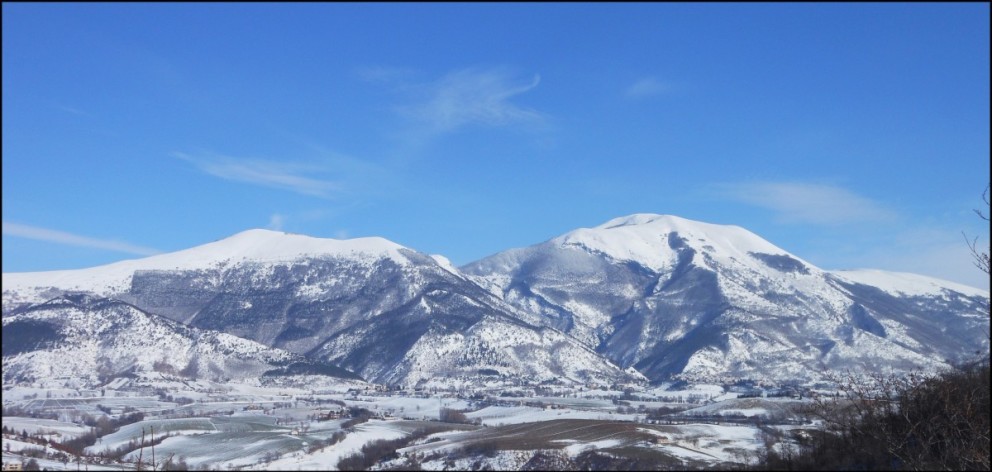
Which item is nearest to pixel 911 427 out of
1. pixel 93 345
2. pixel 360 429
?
pixel 360 429

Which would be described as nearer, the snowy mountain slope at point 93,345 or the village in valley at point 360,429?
the village in valley at point 360,429

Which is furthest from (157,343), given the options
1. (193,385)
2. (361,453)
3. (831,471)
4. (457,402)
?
(831,471)

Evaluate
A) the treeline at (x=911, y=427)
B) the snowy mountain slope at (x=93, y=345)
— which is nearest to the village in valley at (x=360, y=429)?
the snowy mountain slope at (x=93, y=345)

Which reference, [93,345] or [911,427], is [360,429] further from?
[911,427]

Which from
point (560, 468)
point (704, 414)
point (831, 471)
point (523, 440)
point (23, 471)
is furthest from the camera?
point (704, 414)

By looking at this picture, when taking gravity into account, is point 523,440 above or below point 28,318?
below

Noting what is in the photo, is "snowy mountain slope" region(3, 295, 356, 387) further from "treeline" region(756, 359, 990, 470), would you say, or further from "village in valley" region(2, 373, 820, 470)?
"treeline" region(756, 359, 990, 470)

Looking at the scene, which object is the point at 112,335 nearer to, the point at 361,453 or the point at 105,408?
the point at 105,408

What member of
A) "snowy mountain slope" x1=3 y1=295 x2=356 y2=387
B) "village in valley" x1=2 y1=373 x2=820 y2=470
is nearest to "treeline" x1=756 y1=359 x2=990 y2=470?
→ "village in valley" x1=2 y1=373 x2=820 y2=470

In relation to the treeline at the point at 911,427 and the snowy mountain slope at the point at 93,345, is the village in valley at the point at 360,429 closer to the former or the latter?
the snowy mountain slope at the point at 93,345
